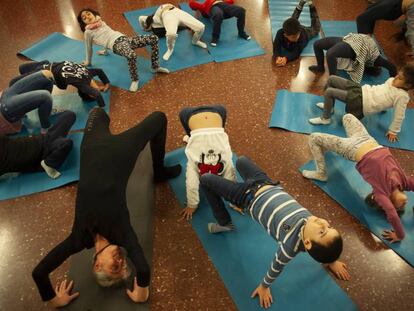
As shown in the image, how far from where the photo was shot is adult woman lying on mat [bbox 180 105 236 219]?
207 centimetres

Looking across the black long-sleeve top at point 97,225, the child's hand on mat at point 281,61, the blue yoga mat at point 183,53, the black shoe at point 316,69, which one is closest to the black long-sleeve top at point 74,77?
the blue yoga mat at point 183,53

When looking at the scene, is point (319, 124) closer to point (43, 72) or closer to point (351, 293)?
point (351, 293)

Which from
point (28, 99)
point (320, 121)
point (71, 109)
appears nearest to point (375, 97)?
point (320, 121)

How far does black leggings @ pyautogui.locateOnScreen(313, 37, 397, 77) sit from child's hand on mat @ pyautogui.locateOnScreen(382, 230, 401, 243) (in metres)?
1.59

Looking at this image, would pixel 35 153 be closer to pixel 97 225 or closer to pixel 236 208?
pixel 97 225

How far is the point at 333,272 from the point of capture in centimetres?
199

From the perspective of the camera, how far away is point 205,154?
6.77 ft

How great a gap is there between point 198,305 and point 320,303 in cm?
68

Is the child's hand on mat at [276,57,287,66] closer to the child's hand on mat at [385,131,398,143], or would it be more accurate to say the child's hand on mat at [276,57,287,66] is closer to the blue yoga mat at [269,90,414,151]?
the blue yoga mat at [269,90,414,151]

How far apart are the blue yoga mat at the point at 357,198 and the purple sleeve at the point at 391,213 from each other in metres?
0.10

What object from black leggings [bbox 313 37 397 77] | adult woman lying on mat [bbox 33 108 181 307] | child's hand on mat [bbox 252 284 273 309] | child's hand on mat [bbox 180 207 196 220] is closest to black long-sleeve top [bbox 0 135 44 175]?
adult woman lying on mat [bbox 33 108 181 307]

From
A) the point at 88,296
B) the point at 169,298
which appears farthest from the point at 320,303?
the point at 88,296

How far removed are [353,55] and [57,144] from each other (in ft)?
8.48

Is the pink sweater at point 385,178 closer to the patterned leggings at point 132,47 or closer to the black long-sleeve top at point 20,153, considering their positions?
the patterned leggings at point 132,47
